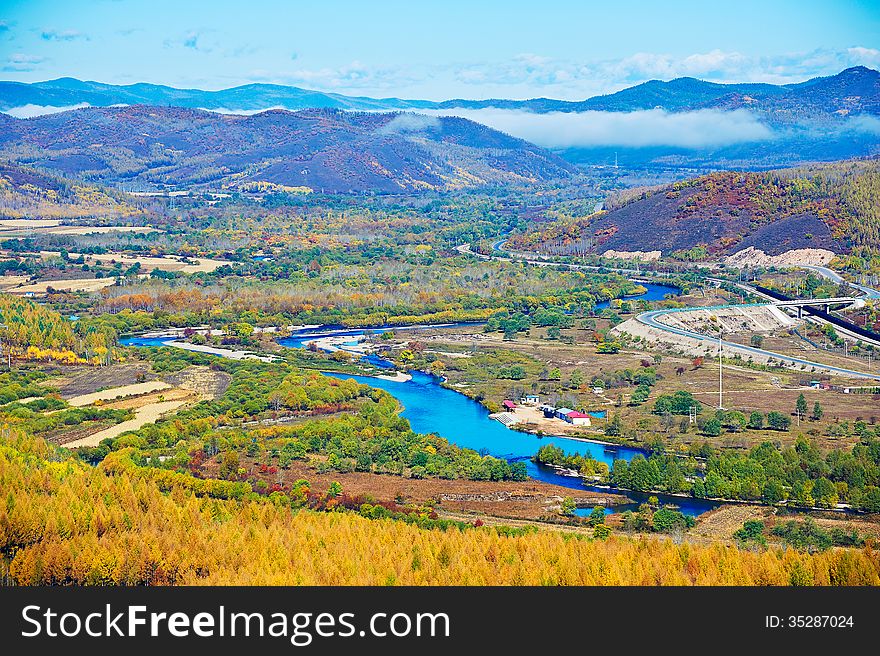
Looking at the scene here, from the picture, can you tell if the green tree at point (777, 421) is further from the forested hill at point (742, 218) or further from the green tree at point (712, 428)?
the forested hill at point (742, 218)

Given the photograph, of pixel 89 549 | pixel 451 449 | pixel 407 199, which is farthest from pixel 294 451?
pixel 407 199

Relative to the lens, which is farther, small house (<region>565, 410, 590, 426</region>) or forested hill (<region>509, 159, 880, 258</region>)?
forested hill (<region>509, 159, 880, 258</region>)

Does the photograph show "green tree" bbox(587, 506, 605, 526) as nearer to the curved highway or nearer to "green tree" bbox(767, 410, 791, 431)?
"green tree" bbox(767, 410, 791, 431)

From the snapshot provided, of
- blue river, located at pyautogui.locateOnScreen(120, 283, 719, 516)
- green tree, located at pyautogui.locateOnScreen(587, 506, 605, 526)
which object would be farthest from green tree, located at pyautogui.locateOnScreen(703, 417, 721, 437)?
green tree, located at pyautogui.locateOnScreen(587, 506, 605, 526)

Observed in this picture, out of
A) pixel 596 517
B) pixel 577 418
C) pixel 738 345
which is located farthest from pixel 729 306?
pixel 596 517

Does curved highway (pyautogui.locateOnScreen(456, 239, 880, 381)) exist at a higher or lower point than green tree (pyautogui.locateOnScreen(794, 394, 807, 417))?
lower

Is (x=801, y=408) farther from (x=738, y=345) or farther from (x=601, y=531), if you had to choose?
(x=601, y=531)

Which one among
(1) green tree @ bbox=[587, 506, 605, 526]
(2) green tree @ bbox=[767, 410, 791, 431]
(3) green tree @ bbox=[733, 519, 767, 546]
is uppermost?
(3) green tree @ bbox=[733, 519, 767, 546]
